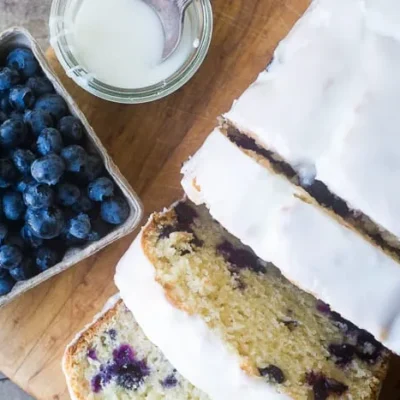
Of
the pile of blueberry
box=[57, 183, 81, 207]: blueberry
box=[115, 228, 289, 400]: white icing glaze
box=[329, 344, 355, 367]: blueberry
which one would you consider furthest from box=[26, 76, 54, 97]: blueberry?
box=[329, 344, 355, 367]: blueberry

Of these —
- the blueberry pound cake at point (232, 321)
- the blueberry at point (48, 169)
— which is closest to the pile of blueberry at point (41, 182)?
the blueberry at point (48, 169)

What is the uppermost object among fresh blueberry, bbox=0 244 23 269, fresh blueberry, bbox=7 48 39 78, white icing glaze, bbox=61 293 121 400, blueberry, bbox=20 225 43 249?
fresh blueberry, bbox=7 48 39 78

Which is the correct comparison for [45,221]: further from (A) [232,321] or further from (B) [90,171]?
(A) [232,321]

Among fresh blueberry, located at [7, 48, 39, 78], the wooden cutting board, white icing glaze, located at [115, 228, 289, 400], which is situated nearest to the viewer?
white icing glaze, located at [115, 228, 289, 400]

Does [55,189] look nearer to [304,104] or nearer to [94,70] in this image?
[94,70]

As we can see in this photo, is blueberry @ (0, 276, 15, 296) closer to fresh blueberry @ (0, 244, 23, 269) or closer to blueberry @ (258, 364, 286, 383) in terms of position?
fresh blueberry @ (0, 244, 23, 269)

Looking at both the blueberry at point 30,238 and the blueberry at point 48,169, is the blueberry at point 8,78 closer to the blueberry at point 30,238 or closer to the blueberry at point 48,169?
the blueberry at point 48,169
